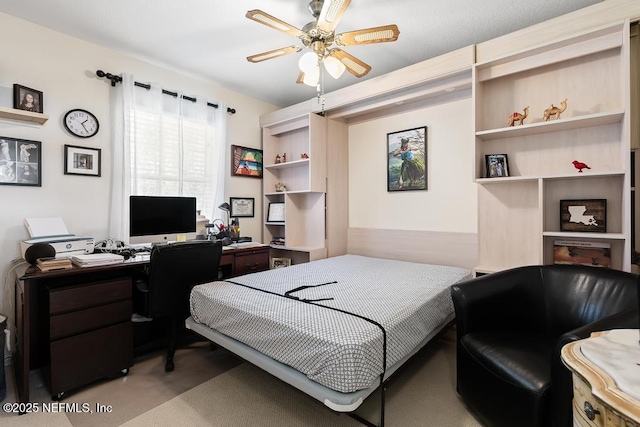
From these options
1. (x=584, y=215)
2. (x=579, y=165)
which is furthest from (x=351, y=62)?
(x=584, y=215)

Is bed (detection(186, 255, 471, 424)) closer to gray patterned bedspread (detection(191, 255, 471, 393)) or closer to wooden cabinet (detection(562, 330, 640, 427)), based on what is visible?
gray patterned bedspread (detection(191, 255, 471, 393))

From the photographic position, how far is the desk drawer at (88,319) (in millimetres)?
1918

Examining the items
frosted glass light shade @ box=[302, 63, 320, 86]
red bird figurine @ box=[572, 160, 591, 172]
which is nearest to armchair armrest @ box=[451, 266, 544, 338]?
red bird figurine @ box=[572, 160, 591, 172]

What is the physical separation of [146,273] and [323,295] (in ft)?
4.94

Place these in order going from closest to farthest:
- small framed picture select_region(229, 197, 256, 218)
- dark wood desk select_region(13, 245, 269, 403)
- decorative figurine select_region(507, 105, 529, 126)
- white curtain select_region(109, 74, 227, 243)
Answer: dark wood desk select_region(13, 245, 269, 403) → decorative figurine select_region(507, 105, 529, 126) → white curtain select_region(109, 74, 227, 243) → small framed picture select_region(229, 197, 256, 218)

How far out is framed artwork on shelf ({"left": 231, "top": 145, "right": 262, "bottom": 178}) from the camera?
3.77 metres

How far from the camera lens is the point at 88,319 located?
203cm

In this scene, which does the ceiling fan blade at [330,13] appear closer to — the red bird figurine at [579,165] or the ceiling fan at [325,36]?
the ceiling fan at [325,36]

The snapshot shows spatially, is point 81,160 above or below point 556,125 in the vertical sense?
below

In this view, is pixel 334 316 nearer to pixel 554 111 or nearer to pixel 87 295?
pixel 87 295

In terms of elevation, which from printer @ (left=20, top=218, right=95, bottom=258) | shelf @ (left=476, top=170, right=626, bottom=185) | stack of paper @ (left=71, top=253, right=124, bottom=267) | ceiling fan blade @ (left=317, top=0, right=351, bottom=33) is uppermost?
ceiling fan blade @ (left=317, top=0, right=351, bottom=33)

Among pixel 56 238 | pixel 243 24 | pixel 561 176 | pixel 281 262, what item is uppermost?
pixel 243 24

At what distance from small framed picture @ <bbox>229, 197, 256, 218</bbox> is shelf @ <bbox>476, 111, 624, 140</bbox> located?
8.77ft

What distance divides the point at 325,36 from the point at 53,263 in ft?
7.59
